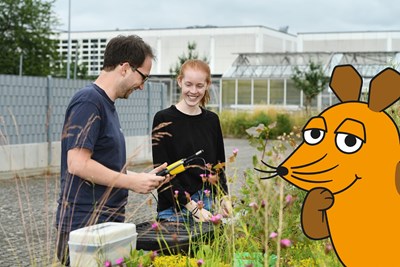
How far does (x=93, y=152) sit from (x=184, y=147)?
2.77 feet

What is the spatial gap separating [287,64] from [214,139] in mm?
37157

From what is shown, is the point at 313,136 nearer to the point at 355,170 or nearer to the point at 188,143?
the point at 355,170

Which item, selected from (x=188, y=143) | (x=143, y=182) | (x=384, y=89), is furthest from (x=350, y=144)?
(x=188, y=143)

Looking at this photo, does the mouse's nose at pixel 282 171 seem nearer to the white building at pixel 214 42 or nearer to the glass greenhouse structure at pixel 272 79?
the glass greenhouse structure at pixel 272 79

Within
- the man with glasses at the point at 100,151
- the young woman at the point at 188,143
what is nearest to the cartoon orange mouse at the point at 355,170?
the man with glasses at the point at 100,151

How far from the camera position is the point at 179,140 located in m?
3.86

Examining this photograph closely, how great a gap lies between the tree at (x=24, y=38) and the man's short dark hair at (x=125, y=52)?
131 ft

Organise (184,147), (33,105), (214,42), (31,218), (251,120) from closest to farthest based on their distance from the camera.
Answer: (184,147), (31,218), (33,105), (251,120), (214,42)

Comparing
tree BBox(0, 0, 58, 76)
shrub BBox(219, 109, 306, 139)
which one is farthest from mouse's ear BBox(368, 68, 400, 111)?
tree BBox(0, 0, 58, 76)

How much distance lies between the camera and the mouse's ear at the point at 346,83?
8.52 ft

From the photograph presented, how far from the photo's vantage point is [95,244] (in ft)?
9.29

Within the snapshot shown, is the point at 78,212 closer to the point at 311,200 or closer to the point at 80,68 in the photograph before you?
the point at 311,200

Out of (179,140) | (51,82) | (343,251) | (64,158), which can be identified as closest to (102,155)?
(64,158)

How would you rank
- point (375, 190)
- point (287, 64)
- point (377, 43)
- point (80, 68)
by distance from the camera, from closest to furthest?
point (375, 190), point (287, 64), point (80, 68), point (377, 43)
